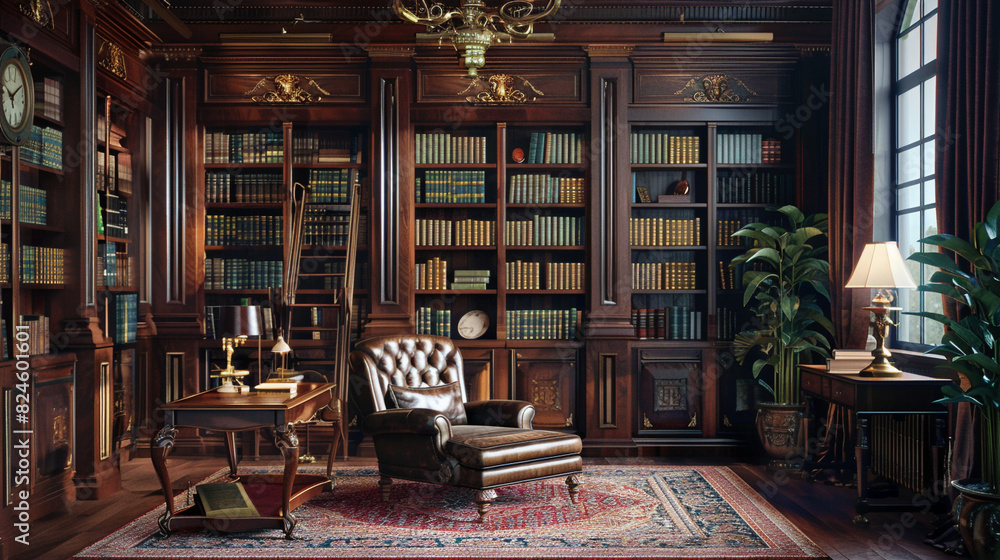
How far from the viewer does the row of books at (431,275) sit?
6238 millimetres

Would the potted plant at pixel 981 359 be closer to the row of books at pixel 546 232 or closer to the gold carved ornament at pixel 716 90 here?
the gold carved ornament at pixel 716 90

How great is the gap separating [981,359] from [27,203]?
4.88 m

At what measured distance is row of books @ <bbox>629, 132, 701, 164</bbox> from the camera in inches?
247

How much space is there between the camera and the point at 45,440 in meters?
4.45

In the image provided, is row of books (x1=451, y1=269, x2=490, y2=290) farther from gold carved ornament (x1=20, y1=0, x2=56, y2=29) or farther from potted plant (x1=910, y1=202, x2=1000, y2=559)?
potted plant (x1=910, y1=202, x2=1000, y2=559)

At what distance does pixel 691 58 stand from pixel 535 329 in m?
2.38

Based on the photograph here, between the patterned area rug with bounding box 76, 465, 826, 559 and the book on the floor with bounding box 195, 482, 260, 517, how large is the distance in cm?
11

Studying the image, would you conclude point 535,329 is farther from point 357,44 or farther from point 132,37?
point 132,37

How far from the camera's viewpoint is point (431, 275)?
624cm

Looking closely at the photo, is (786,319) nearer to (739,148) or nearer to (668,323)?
(668,323)

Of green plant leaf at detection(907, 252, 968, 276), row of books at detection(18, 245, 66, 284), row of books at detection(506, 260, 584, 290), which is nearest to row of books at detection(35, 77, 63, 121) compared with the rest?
row of books at detection(18, 245, 66, 284)

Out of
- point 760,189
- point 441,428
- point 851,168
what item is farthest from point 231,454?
point 851,168

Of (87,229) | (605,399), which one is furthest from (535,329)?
(87,229)

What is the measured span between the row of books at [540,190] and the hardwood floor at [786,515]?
2326 millimetres
